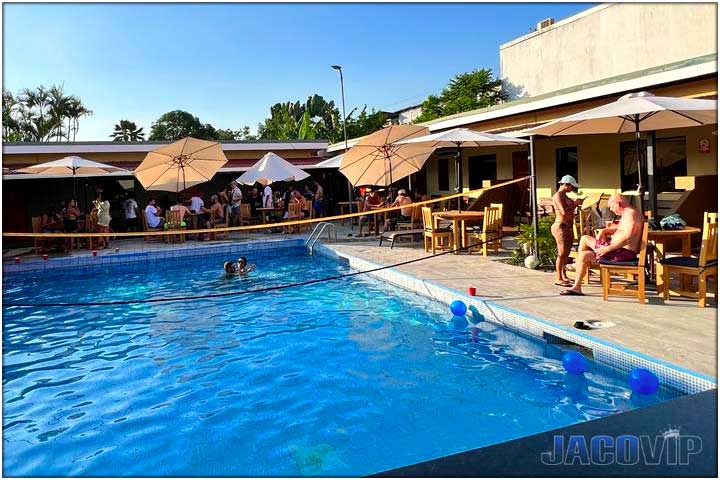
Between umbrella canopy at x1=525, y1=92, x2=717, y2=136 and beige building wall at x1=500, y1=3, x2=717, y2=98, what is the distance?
2150cm

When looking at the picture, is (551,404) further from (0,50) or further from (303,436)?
(0,50)

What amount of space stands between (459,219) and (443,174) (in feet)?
31.6

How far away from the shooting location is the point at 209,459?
14.9 ft

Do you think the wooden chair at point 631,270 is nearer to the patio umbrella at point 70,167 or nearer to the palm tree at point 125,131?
the patio umbrella at point 70,167

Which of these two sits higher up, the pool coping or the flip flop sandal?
the flip flop sandal

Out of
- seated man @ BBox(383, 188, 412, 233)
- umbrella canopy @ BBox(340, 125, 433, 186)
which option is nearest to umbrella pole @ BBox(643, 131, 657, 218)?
umbrella canopy @ BBox(340, 125, 433, 186)

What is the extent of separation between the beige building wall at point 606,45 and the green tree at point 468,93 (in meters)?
2.18

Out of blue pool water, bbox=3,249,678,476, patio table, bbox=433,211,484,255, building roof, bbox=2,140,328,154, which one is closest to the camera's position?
blue pool water, bbox=3,249,678,476

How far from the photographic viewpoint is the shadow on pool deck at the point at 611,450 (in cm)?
310

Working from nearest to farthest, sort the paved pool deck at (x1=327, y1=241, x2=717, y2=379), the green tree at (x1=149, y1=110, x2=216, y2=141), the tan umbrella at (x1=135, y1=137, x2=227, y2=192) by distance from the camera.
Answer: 1. the paved pool deck at (x1=327, y1=241, x2=717, y2=379)
2. the tan umbrella at (x1=135, y1=137, x2=227, y2=192)
3. the green tree at (x1=149, y1=110, x2=216, y2=141)

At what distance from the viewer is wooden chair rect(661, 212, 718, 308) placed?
6.59 m

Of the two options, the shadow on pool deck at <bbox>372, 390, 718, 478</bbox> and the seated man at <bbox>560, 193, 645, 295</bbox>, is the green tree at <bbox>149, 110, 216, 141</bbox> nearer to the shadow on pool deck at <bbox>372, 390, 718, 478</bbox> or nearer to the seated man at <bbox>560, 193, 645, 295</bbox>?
the seated man at <bbox>560, 193, 645, 295</bbox>

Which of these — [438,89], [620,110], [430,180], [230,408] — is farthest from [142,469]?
[438,89]

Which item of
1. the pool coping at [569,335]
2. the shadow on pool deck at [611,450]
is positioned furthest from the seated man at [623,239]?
the shadow on pool deck at [611,450]
